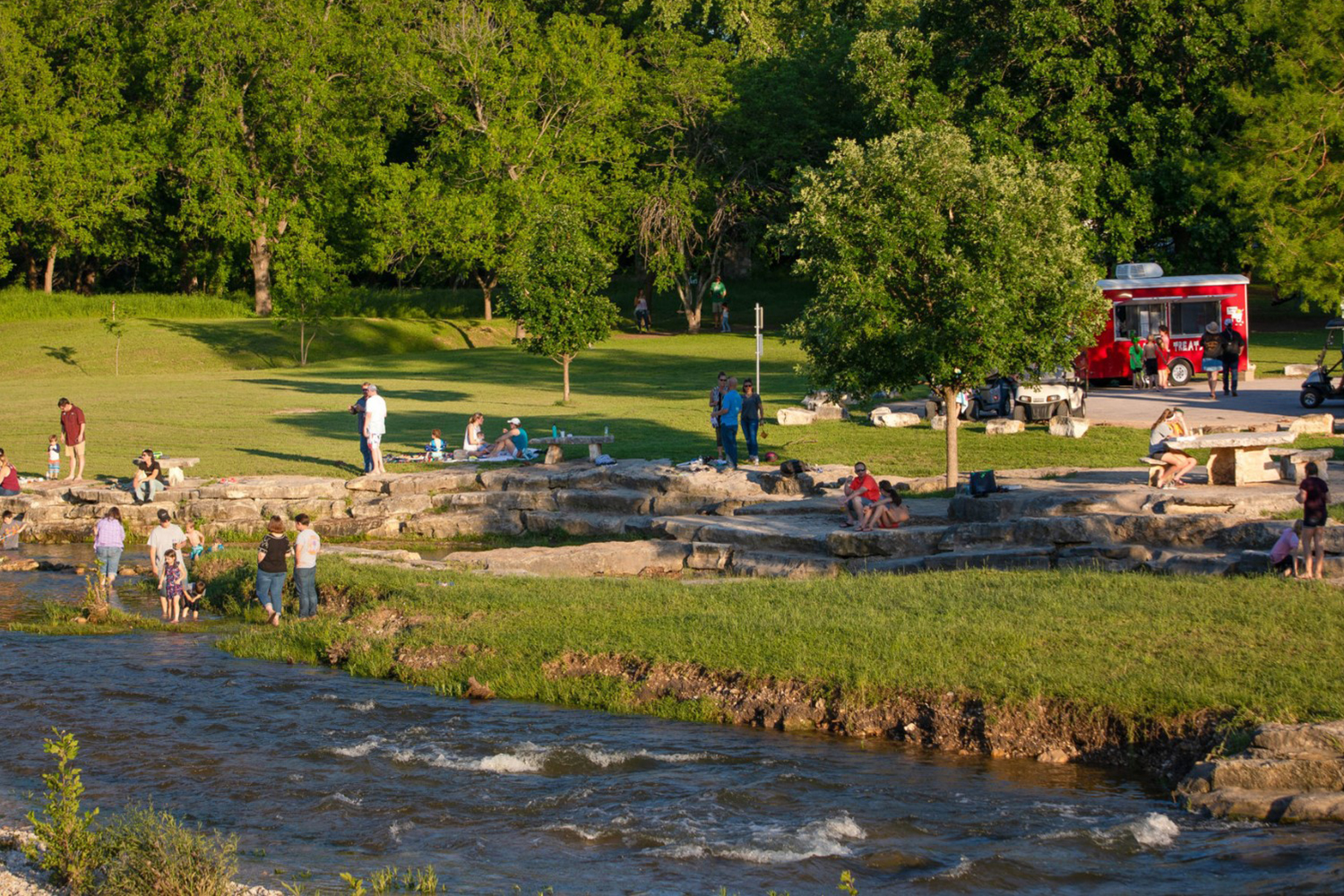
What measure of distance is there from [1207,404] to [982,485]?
41.2 ft

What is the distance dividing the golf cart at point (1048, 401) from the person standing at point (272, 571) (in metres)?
16.0

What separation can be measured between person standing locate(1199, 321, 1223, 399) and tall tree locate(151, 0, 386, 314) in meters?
34.0

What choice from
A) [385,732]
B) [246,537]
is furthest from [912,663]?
[246,537]

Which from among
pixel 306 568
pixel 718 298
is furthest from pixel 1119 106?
pixel 306 568

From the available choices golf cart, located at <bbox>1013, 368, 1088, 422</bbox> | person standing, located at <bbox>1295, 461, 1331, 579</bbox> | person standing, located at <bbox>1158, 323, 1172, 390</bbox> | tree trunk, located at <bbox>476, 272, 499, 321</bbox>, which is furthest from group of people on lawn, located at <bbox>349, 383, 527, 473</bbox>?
tree trunk, located at <bbox>476, 272, 499, 321</bbox>

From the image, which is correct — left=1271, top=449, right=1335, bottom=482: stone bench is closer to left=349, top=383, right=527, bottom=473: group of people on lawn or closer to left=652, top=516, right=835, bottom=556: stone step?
left=652, top=516, right=835, bottom=556: stone step

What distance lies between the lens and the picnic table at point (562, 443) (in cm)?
2395

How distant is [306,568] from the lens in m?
14.9

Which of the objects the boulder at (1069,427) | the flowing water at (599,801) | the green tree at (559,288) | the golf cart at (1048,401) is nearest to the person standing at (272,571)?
the flowing water at (599,801)

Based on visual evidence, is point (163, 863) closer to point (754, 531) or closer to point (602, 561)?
point (602, 561)

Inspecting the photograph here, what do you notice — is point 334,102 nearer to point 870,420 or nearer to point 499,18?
point 499,18

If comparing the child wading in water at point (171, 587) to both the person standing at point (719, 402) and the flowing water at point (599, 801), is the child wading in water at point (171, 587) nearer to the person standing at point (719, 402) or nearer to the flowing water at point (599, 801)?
the flowing water at point (599, 801)

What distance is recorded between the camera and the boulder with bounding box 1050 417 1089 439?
24.3m

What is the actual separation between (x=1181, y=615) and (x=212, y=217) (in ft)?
158
